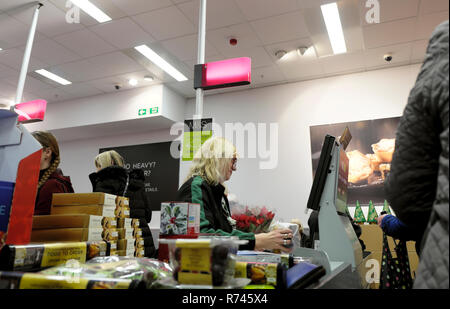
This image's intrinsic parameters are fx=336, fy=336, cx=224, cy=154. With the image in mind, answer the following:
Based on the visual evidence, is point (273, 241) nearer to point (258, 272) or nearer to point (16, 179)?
point (258, 272)

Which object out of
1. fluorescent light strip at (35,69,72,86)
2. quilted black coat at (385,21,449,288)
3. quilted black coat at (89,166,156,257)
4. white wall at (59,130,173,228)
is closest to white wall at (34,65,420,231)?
white wall at (59,130,173,228)

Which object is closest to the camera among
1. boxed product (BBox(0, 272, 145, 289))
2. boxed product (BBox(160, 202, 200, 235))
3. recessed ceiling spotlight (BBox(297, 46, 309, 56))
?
boxed product (BBox(0, 272, 145, 289))

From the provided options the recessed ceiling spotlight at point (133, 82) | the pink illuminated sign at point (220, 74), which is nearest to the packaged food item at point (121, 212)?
the pink illuminated sign at point (220, 74)

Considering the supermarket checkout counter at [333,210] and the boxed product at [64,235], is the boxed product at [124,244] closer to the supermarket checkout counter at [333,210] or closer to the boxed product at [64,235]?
the boxed product at [64,235]

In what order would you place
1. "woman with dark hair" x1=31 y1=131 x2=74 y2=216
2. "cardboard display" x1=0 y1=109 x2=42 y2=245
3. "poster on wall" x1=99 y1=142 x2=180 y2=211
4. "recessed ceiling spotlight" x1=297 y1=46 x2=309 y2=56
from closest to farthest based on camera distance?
1. "cardboard display" x1=0 y1=109 x2=42 y2=245
2. "woman with dark hair" x1=31 y1=131 x2=74 y2=216
3. "recessed ceiling spotlight" x1=297 y1=46 x2=309 y2=56
4. "poster on wall" x1=99 y1=142 x2=180 y2=211

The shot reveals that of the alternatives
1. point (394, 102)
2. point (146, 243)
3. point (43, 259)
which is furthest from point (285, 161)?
point (43, 259)

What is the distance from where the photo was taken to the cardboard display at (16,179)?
1.10 metres

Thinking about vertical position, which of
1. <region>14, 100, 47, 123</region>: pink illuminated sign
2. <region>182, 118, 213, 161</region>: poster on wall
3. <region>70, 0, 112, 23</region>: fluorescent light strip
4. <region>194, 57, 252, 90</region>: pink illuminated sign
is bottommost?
<region>182, 118, 213, 161</region>: poster on wall

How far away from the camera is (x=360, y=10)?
4.18m

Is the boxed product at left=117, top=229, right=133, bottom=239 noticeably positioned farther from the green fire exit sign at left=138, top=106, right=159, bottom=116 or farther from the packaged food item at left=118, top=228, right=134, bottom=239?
the green fire exit sign at left=138, top=106, right=159, bottom=116

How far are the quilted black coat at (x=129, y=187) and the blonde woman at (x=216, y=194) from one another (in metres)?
0.94

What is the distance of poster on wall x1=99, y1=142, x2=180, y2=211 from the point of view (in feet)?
22.5

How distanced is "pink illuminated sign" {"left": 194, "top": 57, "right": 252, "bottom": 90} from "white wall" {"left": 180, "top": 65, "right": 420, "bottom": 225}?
9.71 ft
